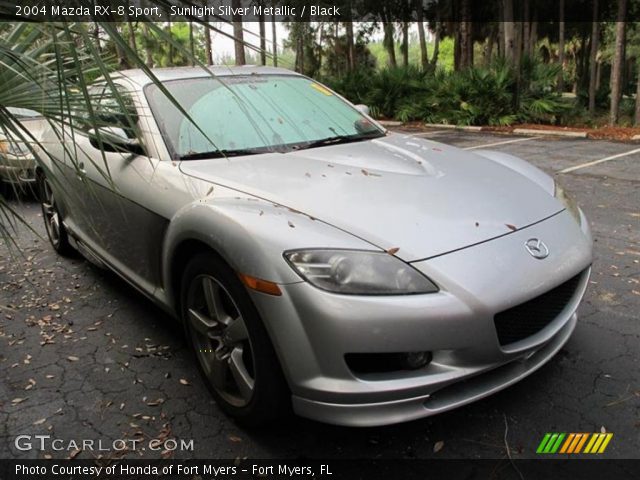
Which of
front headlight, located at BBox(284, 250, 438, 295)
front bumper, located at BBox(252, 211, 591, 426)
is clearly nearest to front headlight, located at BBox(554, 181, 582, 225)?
front bumper, located at BBox(252, 211, 591, 426)

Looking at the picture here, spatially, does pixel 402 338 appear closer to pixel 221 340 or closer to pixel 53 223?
pixel 221 340

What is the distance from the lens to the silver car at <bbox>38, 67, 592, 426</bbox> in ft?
6.15

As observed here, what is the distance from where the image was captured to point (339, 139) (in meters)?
3.32

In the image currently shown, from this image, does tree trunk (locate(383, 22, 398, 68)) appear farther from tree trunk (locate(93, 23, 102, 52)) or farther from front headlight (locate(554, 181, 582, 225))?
tree trunk (locate(93, 23, 102, 52))

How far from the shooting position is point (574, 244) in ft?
7.66

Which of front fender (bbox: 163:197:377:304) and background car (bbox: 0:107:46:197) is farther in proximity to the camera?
front fender (bbox: 163:197:377:304)

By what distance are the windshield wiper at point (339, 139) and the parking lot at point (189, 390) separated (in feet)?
4.61

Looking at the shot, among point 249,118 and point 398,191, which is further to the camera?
point 249,118

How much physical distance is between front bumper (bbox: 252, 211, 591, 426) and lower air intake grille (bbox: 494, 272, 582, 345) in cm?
4

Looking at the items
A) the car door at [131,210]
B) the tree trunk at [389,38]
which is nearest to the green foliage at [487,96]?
the car door at [131,210]

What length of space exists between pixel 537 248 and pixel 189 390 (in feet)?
5.86

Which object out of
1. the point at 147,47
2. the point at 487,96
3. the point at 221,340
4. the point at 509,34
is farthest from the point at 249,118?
the point at 509,34

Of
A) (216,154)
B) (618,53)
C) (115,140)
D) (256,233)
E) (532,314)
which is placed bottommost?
(532,314)

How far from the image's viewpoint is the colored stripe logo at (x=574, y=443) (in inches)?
82.0
